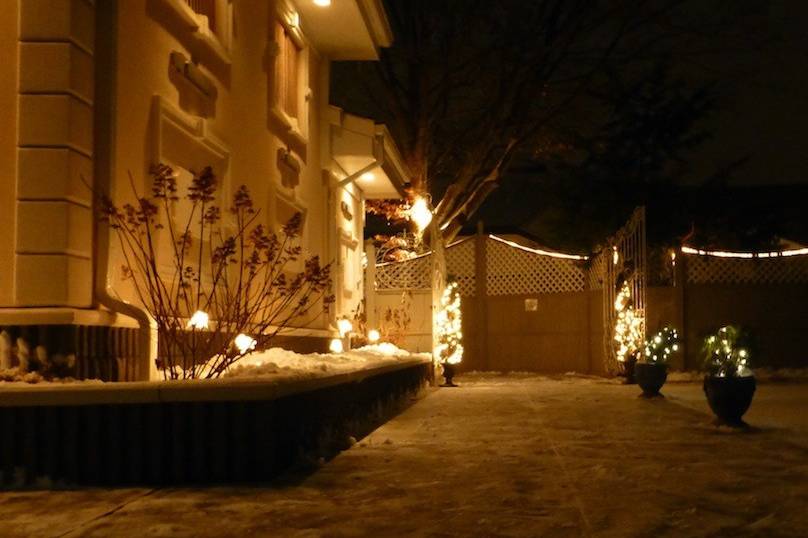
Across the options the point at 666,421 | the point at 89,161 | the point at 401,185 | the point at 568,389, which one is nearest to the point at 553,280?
the point at 401,185

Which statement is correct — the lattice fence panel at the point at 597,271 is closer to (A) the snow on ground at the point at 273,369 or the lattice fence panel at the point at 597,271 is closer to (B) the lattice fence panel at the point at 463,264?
(B) the lattice fence panel at the point at 463,264

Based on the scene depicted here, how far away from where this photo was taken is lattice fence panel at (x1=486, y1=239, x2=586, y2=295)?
1902 cm

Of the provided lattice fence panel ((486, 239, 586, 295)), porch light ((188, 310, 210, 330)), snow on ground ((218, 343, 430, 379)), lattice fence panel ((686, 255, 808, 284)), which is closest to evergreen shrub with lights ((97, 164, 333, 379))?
Answer: porch light ((188, 310, 210, 330))

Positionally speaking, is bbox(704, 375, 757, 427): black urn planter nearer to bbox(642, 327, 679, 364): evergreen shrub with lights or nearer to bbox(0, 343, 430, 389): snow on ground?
bbox(0, 343, 430, 389): snow on ground

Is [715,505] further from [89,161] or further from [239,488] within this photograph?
[89,161]

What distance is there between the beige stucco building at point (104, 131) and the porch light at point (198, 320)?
1.50ft

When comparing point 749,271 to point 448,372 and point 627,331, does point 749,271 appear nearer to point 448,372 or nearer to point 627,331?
point 627,331

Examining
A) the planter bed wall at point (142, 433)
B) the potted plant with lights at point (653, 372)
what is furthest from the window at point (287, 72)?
the planter bed wall at point (142, 433)

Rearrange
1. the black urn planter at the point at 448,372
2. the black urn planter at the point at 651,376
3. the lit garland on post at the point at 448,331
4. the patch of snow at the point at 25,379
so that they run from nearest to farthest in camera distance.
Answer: the patch of snow at the point at 25,379 → the black urn planter at the point at 651,376 → the black urn planter at the point at 448,372 → the lit garland on post at the point at 448,331

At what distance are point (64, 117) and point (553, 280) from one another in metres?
14.4

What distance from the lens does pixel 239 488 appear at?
5.05m

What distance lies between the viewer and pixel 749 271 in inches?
694

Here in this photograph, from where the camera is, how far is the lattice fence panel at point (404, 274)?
17.1m

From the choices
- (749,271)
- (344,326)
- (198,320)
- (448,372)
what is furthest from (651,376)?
(749,271)
